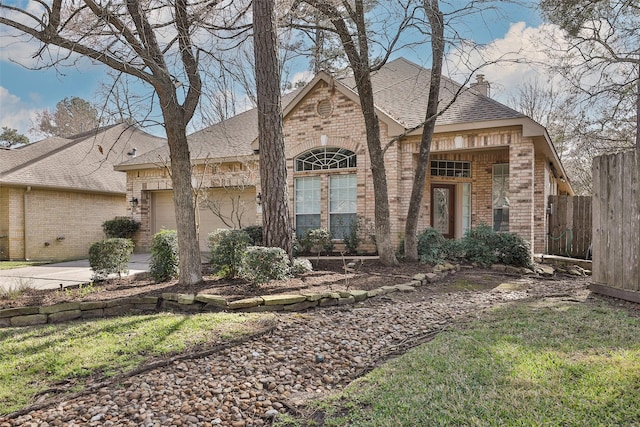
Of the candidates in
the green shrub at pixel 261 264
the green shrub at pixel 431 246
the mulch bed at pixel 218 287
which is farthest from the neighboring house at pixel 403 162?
the green shrub at pixel 261 264

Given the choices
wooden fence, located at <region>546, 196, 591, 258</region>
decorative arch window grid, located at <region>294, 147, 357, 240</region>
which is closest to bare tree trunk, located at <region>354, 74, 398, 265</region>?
decorative arch window grid, located at <region>294, 147, 357, 240</region>

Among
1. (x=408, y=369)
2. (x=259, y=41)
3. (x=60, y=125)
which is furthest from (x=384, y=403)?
(x=60, y=125)

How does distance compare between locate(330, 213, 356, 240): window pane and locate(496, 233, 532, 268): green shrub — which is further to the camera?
locate(330, 213, 356, 240): window pane

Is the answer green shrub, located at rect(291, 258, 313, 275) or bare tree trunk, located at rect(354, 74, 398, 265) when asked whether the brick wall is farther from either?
bare tree trunk, located at rect(354, 74, 398, 265)

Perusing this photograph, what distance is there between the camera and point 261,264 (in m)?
5.60

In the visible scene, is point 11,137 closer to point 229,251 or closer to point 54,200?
point 54,200

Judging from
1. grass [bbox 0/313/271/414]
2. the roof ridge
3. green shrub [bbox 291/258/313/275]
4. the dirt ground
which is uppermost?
the roof ridge

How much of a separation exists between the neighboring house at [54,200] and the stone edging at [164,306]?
8.79 metres

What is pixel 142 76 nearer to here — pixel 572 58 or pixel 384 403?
pixel 384 403

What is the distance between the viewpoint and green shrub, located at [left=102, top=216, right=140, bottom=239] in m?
14.6

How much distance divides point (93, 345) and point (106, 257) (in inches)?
132

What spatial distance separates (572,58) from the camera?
12.5 meters

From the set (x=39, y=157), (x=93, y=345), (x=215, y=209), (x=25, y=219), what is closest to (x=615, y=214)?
(x=93, y=345)

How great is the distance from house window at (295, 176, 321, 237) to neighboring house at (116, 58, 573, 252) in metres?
0.03
